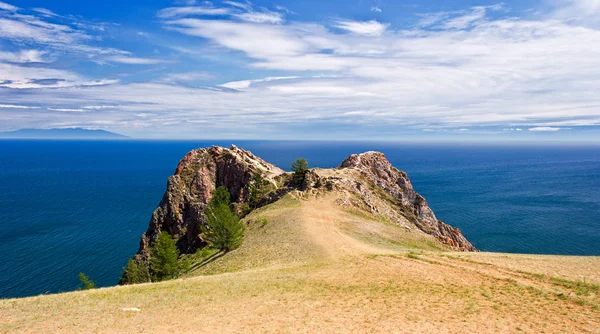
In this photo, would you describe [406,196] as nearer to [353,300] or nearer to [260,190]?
[260,190]

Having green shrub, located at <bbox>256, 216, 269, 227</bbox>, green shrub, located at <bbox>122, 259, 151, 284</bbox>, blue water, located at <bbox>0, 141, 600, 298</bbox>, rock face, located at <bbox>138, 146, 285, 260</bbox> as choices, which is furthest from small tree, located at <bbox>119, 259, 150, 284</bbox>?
blue water, located at <bbox>0, 141, 600, 298</bbox>

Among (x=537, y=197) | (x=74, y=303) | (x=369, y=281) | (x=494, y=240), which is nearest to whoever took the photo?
(x=74, y=303)

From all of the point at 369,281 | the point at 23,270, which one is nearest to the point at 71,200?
the point at 23,270

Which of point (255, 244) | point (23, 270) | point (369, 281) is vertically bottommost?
point (23, 270)

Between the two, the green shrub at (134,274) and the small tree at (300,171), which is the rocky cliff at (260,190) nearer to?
the small tree at (300,171)

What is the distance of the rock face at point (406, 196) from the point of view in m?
85.7

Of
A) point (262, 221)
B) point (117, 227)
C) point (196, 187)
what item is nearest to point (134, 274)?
point (262, 221)

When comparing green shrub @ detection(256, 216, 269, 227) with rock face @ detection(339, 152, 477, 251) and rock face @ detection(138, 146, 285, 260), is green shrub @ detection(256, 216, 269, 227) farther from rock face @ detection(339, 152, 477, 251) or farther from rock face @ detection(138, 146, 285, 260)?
rock face @ detection(339, 152, 477, 251)

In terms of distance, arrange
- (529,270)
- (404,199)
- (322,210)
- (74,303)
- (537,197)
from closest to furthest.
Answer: (74,303) < (529,270) < (322,210) < (404,199) < (537,197)

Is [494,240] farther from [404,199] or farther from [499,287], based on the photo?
[499,287]

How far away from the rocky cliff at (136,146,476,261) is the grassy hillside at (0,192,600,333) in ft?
128

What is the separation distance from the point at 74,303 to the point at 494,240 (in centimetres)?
13026

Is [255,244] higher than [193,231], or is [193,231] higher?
[255,244]

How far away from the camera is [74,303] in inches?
1133
